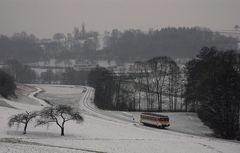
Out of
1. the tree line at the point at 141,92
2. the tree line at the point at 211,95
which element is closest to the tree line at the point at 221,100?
the tree line at the point at 211,95

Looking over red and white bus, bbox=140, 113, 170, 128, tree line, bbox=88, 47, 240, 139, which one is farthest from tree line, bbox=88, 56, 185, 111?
red and white bus, bbox=140, 113, 170, 128

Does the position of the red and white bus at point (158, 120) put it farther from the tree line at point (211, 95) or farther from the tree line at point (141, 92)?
the tree line at point (141, 92)

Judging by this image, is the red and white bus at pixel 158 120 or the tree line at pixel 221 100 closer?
the tree line at pixel 221 100

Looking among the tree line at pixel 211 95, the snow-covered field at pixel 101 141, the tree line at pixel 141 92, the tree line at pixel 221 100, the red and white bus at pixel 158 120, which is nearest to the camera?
the snow-covered field at pixel 101 141

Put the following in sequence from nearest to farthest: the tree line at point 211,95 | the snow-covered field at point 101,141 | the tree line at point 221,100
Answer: the snow-covered field at point 101,141, the tree line at point 221,100, the tree line at point 211,95

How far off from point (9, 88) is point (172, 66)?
40.4m

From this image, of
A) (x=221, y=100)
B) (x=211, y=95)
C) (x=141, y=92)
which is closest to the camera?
(x=221, y=100)

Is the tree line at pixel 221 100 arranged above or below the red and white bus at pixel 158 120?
above

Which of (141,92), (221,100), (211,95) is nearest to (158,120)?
(211,95)

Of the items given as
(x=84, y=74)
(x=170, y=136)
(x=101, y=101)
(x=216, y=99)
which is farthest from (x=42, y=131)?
(x=84, y=74)

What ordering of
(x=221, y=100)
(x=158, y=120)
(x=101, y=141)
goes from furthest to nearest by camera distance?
1. (x=158, y=120)
2. (x=221, y=100)
3. (x=101, y=141)

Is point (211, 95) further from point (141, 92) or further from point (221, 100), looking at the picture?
point (141, 92)

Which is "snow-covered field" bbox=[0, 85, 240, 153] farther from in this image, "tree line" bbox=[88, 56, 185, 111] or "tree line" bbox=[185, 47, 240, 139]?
"tree line" bbox=[88, 56, 185, 111]

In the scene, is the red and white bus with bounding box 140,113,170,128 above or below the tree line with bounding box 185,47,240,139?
below
